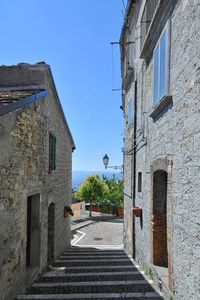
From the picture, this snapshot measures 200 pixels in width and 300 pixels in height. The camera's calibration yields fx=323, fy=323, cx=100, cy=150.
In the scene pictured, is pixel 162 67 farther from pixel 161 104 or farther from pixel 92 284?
pixel 92 284

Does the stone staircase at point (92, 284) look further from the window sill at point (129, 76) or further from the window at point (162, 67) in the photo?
the window sill at point (129, 76)

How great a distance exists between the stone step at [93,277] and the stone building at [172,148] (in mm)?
469

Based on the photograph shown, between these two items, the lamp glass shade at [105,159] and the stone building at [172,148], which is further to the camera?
the lamp glass shade at [105,159]

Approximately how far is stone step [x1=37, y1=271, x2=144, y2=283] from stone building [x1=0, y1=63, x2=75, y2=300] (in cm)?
46

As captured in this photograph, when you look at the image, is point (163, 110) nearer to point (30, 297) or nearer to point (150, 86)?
point (150, 86)

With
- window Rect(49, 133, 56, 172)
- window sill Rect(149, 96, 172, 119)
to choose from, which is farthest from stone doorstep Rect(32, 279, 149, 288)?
window sill Rect(149, 96, 172, 119)

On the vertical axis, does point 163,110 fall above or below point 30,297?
above

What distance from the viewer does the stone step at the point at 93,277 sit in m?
7.81

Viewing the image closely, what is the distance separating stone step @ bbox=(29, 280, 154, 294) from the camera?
6.81 metres

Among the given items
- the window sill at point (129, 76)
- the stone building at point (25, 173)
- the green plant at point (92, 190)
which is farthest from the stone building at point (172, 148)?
the green plant at point (92, 190)

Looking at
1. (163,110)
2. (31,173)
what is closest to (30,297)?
(31,173)

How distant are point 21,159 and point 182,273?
12.2 ft

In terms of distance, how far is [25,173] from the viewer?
6891mm

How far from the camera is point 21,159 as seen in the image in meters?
6.56
